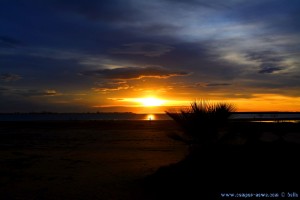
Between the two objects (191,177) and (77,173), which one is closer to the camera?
(191,177)

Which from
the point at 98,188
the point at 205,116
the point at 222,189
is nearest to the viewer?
the point at 222,189

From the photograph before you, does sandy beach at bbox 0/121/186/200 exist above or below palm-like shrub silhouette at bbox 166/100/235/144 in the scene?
below

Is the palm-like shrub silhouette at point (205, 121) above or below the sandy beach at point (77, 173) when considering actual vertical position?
above

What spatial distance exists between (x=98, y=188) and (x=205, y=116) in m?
4.22

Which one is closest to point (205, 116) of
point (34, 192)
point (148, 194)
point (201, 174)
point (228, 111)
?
point (228, 111)

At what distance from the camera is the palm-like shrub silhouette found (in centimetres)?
1217

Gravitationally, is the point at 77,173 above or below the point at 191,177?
below

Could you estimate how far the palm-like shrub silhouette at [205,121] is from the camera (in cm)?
1217

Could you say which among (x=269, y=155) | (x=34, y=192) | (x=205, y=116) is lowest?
(x=34, y=192)

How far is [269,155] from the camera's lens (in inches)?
386

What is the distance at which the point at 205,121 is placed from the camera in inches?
478

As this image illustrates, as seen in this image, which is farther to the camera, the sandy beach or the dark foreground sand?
the sandy beach

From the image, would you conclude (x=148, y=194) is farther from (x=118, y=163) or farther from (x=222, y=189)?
(x=118, y=163)

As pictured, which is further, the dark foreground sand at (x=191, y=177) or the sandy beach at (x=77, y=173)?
the sandy beach at (x=77, y=173)
